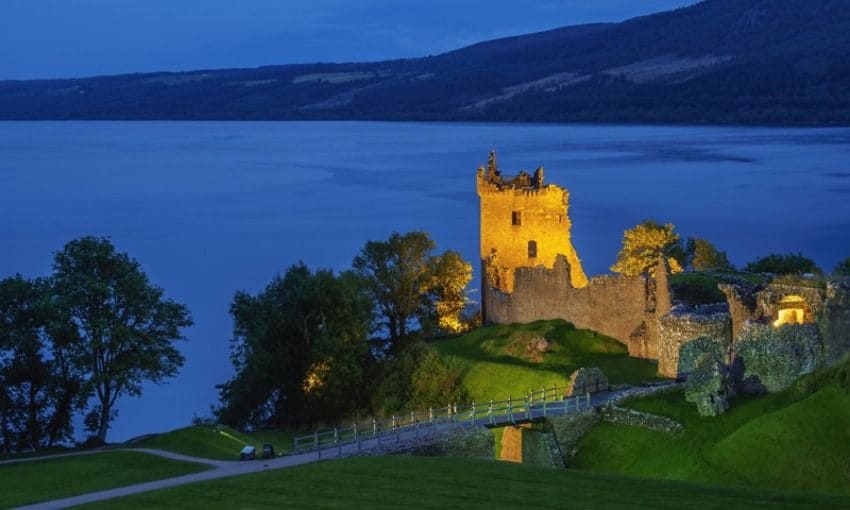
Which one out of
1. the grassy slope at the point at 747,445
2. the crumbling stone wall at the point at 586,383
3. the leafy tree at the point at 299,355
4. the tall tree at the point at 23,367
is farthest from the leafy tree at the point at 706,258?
the tall tree at the point at 23,367

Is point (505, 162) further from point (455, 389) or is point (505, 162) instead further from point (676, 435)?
point (676, 435)

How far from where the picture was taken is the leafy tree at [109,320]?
37.2m

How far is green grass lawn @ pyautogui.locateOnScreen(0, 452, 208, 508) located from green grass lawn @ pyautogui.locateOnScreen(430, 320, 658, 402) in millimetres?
15178

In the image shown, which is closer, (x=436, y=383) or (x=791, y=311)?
(x=791, y=311)

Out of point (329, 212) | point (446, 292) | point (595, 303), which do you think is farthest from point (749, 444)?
point (329, 212)

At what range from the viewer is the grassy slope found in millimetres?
23927

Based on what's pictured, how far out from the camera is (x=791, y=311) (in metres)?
32.2

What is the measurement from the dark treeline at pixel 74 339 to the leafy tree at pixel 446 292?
17422 millimetres

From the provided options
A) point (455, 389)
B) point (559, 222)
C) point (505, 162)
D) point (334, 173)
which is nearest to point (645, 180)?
point (505, 162)

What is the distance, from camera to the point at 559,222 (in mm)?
52656

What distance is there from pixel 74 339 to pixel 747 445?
2147 centimetres

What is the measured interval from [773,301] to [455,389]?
1398 cm

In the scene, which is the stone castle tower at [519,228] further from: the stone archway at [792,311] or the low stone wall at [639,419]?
the low stone wall at [639,419]

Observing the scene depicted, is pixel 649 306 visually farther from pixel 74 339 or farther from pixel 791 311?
pixel 74 339
